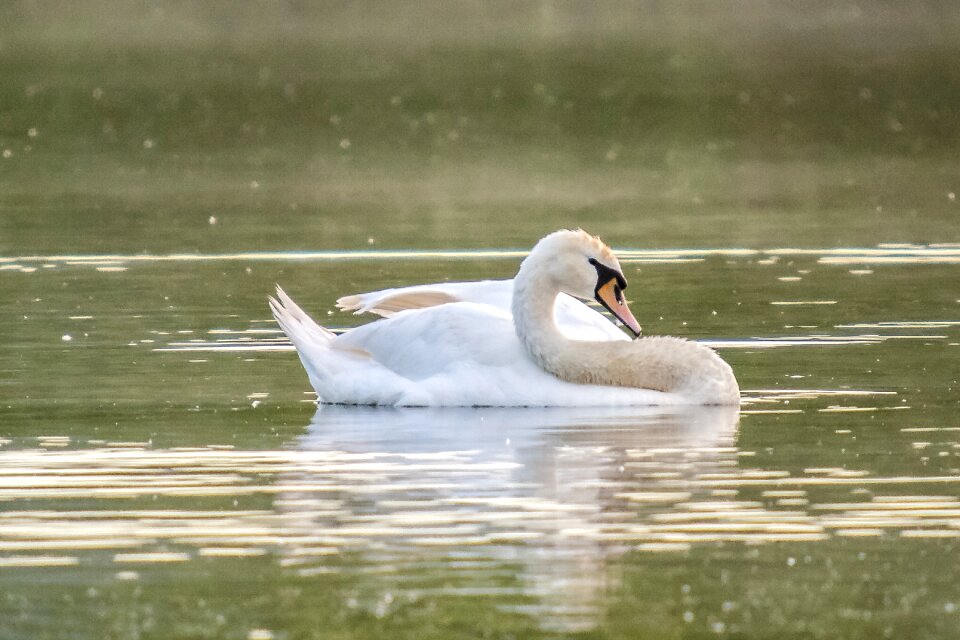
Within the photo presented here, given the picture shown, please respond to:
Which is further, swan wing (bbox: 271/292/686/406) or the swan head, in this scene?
the swan head

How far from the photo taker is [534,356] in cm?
1405

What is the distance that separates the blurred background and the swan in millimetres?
8386

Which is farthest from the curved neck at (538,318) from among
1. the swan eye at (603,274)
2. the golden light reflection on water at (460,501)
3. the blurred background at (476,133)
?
the blurred background at (476,133)

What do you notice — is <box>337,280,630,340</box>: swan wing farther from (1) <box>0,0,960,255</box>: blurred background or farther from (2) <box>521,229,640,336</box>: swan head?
(1) <box>0,0,960,255</box>: blurred background

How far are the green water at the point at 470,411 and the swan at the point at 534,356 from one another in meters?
0.25

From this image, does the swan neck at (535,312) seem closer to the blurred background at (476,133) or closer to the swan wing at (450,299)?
the swan wing at (450,299)

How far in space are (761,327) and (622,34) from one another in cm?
5540

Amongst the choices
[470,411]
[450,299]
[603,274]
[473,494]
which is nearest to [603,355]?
[603,274]

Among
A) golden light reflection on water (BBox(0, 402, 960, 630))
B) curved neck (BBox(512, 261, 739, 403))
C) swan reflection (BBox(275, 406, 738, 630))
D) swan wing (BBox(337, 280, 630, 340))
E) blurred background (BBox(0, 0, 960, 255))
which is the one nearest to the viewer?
swan reflection (BBox(275, 406, 738, 630))

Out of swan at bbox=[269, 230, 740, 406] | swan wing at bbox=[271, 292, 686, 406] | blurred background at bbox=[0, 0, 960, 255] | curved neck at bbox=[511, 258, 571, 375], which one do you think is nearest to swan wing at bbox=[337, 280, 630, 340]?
swan at bbox=[269, 230, 740, 406]

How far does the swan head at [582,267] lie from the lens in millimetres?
14266

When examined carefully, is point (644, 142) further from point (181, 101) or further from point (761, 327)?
point (761, 327)

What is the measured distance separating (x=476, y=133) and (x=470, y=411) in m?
27.0

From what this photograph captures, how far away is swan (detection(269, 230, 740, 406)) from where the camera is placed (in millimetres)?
13945
